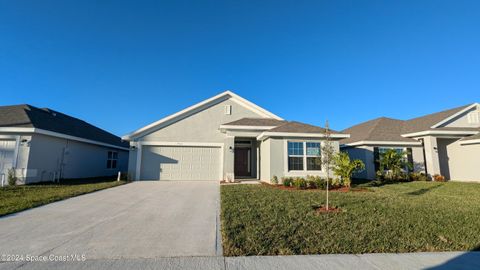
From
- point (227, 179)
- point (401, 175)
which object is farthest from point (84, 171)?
point (401, 175)

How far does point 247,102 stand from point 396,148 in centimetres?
1155

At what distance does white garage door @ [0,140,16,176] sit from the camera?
12.7 m

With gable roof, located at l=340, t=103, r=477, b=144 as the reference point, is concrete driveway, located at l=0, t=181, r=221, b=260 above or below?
below

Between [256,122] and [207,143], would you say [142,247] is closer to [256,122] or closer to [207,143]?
[207,143]

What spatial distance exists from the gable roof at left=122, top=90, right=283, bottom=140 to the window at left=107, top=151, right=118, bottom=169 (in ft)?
21.0

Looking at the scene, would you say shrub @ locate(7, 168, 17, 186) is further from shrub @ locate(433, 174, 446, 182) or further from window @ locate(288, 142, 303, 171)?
shrub @ locate(433, 174, 446, 182)

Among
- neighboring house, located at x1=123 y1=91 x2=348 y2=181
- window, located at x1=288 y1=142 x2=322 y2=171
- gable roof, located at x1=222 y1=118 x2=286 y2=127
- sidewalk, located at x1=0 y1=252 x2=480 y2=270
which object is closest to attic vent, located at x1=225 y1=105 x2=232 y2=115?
neighboring house, located at x1=123 y1=91 x2=348 y2=181

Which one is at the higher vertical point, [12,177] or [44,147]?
[44,147]

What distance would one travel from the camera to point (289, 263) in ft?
11.3

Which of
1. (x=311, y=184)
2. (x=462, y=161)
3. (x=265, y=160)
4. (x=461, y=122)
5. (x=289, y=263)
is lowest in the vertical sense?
(x=289, y=263)

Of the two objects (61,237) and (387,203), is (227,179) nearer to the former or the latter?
(387,203)

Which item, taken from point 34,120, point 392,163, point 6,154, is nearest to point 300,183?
point 392,163

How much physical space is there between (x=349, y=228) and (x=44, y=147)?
17.0 m

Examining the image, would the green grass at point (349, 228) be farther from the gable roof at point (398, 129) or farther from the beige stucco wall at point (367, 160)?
the gable roof at point (398, 129)
